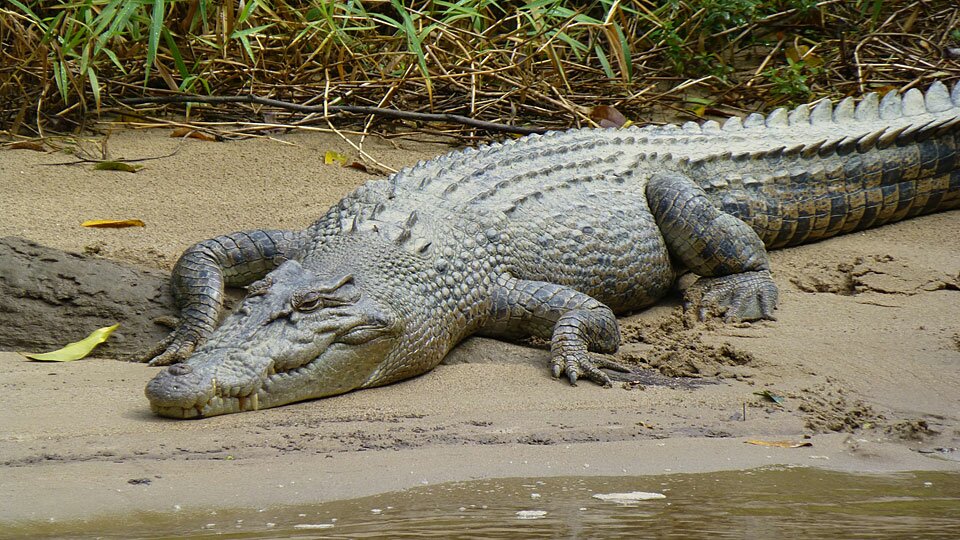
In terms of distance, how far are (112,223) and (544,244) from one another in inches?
84.2

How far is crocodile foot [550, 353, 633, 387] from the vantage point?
416cm

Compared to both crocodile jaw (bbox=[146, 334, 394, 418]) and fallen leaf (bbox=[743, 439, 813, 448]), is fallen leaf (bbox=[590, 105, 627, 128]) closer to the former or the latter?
crocodile jaw (bbox=[146, 334, 394, 418])

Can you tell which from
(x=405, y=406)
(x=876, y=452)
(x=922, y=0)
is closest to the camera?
(x=876, y=452)

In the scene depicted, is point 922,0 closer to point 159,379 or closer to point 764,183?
point 764,183

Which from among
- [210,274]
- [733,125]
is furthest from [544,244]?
[733,125]

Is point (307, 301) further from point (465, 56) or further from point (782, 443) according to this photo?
point (465, 56)

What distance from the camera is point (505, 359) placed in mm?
4535

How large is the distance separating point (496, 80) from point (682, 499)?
4.68 metres

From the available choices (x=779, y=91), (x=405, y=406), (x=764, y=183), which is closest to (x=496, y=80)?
(x=779, y=91)

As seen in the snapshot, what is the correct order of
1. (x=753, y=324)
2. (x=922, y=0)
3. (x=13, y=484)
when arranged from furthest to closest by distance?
(x=922, y=0)
(x=753, y=324)
(x=13, y=484)

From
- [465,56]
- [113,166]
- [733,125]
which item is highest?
[465,56]

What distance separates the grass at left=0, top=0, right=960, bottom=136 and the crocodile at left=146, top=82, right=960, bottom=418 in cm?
128

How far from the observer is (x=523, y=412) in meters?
3.78

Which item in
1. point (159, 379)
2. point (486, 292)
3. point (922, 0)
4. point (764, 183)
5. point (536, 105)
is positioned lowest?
point (159, 379)
